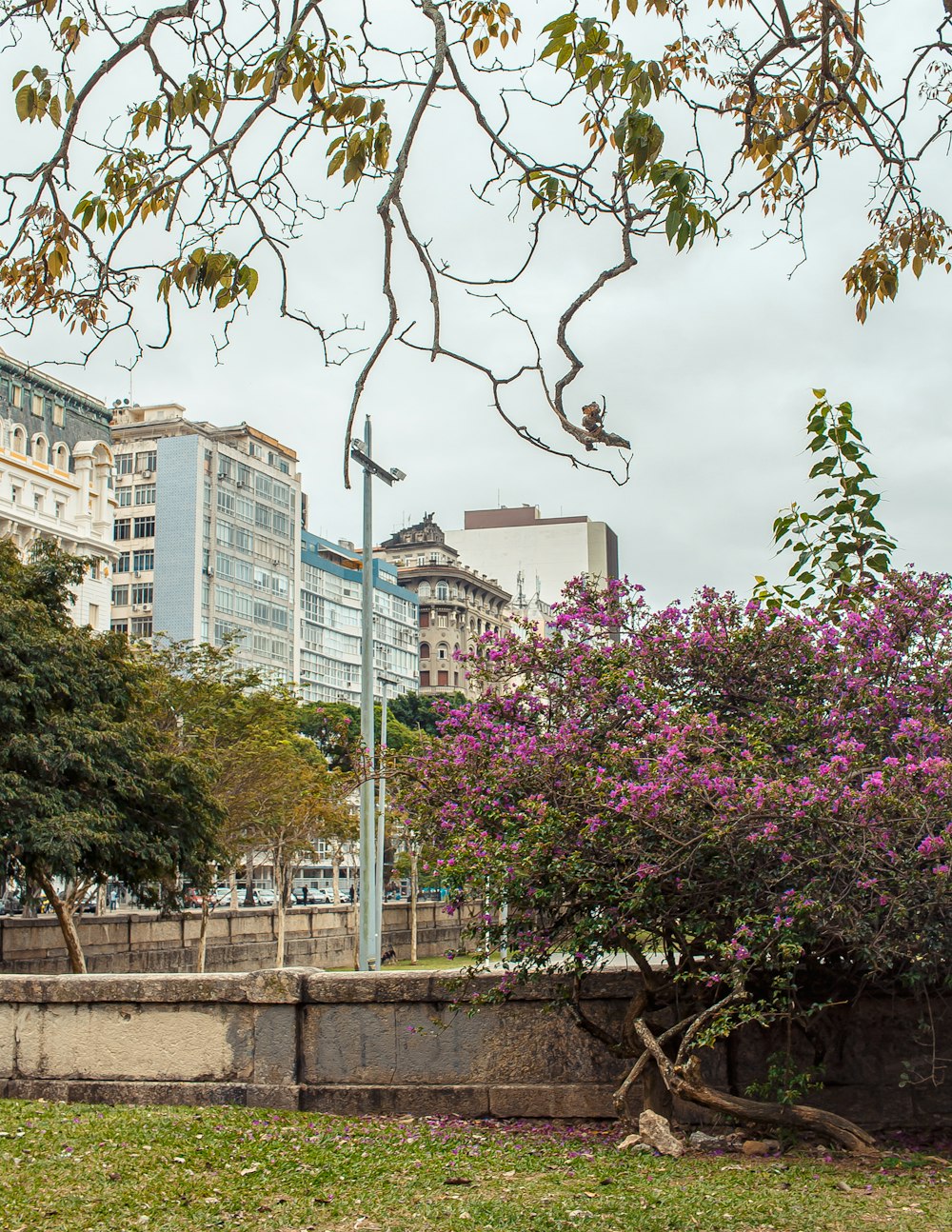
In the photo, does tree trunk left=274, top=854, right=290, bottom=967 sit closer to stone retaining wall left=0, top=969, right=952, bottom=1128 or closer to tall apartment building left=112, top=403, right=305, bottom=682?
stone retaining wall left=0, top=969, right=952, bottom=1128

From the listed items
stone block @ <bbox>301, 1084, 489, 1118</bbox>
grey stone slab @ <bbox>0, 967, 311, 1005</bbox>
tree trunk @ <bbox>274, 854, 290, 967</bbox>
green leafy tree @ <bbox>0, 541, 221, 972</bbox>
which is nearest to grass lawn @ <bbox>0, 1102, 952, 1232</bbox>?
stone block @ <bbox>301, 1084, 489, 1118</bbox>

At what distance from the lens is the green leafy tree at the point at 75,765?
20.6m

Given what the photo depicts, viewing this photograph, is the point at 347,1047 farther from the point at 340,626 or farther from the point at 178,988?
the point at 340,626

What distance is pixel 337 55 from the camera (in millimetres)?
5895

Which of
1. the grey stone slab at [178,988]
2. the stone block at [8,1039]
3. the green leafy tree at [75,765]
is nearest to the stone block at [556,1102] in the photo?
the grey stone slab at [178,988]

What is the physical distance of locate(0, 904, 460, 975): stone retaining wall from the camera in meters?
26.5

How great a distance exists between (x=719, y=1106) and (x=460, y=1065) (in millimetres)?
1826

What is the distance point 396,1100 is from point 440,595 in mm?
108771

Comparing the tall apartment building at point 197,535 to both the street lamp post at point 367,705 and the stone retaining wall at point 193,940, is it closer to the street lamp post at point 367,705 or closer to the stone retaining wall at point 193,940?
the stone retaining wall at point 193,940

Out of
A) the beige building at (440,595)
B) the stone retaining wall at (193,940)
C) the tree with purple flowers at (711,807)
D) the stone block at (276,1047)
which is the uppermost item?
the beige building at (440,595)

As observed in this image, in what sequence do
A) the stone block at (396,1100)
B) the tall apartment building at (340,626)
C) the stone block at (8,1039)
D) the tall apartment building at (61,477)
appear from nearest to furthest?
the stone block at (396,1100)
the stone block at (8,1039)
the tall apartment building at (61,477)
the tall apartment building at (340,626)

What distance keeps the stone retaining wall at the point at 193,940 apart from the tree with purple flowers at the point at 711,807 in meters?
11.1

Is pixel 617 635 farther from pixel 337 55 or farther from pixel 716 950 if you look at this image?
pixel 337 55

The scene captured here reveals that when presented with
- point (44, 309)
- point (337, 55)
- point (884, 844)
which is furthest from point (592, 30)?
point (884, 844)
